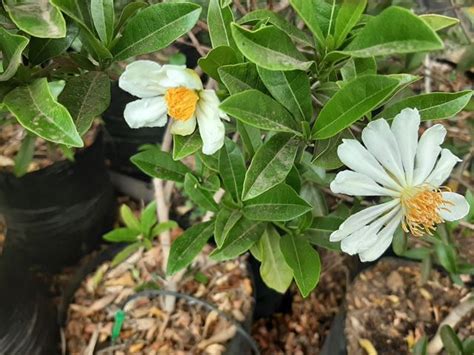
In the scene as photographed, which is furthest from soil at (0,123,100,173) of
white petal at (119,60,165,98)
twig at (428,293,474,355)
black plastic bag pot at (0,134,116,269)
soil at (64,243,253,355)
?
twig at (428,293,474,355)

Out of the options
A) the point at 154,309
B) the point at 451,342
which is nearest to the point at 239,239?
the point at 451,342

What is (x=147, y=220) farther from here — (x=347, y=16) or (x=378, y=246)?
(x=347, y=16)

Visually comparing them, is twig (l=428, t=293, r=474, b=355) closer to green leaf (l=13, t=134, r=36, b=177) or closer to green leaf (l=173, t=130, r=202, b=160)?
green leaf (l=173, t=130, r=202, b=160)

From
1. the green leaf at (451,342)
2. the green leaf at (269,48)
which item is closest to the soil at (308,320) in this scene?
the green leaf at (451,342)

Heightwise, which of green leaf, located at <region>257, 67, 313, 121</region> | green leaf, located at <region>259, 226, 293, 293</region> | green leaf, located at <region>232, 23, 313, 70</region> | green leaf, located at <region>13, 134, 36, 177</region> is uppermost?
green leaf, located at <region>232, 23, 313, 70</region>

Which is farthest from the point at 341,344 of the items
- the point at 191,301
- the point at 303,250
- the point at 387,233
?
the point at 387,233
